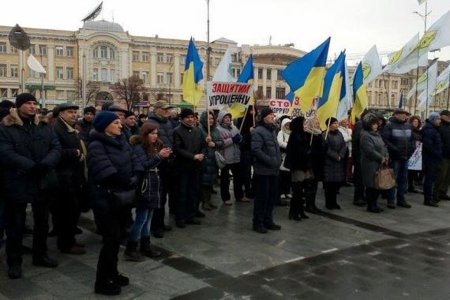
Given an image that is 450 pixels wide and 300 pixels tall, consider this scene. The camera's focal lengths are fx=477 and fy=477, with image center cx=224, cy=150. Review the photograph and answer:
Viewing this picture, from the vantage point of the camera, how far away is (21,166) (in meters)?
5.01

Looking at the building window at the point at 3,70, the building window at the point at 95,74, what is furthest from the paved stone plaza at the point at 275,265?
the building window at the point at 3,70

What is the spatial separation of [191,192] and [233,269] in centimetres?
218

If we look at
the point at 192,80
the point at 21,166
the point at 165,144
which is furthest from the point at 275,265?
the point at 192,80

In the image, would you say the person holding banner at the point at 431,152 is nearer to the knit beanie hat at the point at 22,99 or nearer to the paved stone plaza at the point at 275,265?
the paved stone plaza at the point at 275,265

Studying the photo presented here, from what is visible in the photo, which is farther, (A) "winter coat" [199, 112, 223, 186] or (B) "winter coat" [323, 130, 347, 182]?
(B) "winter coat" [323, 130, 347, 182]

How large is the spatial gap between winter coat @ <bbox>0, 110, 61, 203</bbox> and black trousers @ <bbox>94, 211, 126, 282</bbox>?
93cm

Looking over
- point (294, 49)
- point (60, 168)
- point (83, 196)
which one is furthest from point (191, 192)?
point (294, 49)

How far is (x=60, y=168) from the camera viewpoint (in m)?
5.99

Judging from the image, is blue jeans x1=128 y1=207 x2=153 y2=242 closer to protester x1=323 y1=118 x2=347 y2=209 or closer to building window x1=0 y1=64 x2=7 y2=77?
protester x1=323 y1=118 x2=347 y2=209

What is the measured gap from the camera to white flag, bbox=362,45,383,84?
13.2 meters

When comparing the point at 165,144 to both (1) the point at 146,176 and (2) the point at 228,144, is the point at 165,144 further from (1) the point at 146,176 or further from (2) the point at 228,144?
(2) the point at 228,144

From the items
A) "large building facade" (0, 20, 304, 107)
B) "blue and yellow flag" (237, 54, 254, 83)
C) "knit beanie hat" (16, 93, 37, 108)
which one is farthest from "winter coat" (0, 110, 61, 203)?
"large building facade" (0, 20, 304, 107)

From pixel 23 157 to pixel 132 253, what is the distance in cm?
172

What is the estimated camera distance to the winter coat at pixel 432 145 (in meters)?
9.59
